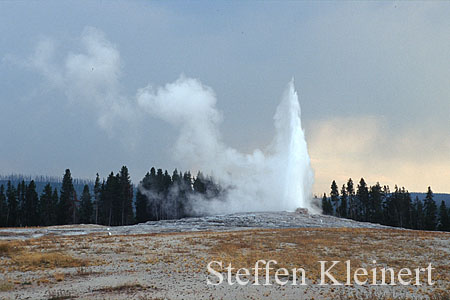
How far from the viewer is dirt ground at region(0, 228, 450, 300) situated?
55.6ft

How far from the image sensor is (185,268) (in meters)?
23.2

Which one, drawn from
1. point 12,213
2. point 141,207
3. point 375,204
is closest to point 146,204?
point 141,207

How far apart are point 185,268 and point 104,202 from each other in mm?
81126

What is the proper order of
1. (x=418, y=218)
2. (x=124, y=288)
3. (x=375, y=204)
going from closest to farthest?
(x=124, y=288) → (x=418, y=218) → (x=375, y=204)

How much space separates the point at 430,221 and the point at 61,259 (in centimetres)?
10076

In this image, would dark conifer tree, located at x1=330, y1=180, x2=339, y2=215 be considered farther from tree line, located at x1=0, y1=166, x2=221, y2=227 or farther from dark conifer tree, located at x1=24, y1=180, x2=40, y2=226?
dark conifer tree, located at x1=24, y1=180, x2=40, y2=226

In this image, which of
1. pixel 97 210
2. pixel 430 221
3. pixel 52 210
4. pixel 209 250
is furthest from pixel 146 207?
pixel 430 221

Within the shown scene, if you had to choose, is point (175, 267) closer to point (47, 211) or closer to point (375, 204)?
point (47, 211)

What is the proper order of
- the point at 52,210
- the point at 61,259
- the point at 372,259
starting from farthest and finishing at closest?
the point at 52,210, the point at 372,259, the point at 61,259

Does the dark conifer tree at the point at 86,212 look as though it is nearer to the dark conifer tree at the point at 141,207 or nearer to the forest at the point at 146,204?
the forest at the point at 146,204

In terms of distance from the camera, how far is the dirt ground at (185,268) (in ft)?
55.6

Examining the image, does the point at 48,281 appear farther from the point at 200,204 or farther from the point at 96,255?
Result: the point at 200,204

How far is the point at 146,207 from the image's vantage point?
342 ft

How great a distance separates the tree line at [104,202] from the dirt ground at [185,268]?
62045 millimetres
